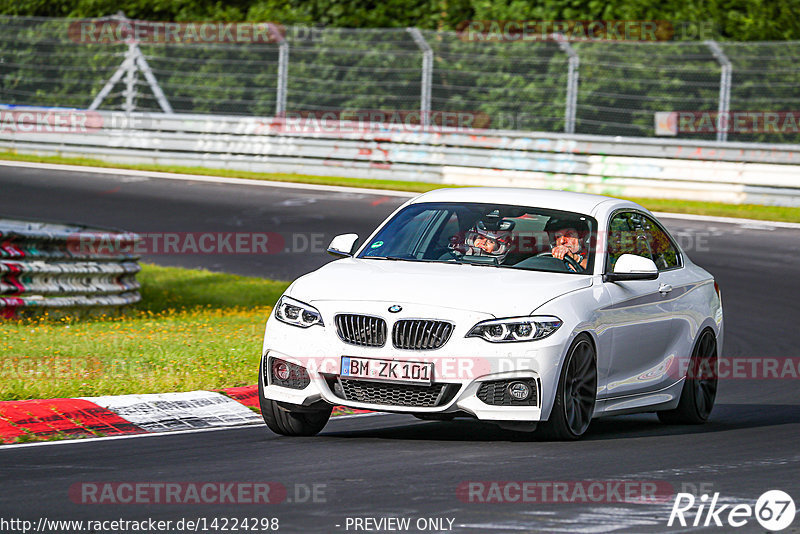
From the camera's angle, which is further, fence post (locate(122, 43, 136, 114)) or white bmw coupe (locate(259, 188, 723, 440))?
fence post (locate(122, 43, 136, 114))

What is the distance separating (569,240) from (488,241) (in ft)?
1.72

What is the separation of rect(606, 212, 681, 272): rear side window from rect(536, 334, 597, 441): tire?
0.90 metres

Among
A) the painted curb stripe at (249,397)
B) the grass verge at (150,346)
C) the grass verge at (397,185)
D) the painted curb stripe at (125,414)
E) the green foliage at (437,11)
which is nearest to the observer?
the painted curb stripe at (125,414)

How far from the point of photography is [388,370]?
27.0 feet

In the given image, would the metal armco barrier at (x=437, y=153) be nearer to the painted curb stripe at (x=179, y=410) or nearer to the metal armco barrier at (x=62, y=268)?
the metal armco barrier at (x=62, y=268)

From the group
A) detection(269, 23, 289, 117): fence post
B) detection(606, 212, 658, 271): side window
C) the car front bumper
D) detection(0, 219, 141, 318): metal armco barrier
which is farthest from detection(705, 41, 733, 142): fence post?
the car front bumper

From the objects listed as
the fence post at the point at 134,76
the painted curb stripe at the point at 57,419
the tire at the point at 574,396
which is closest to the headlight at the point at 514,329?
the tire at the point at 574,396

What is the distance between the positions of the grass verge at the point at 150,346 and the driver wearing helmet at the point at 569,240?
280 centimetres

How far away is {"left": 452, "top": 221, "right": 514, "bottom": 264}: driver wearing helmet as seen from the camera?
9.38 meters

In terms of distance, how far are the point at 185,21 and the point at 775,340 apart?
71.8 feet

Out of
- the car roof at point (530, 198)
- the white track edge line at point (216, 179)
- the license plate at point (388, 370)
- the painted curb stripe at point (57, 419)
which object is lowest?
the white track edge line at point (216, 179)

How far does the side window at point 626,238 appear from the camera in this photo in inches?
380

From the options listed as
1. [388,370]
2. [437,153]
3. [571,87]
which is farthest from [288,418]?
[571,87]

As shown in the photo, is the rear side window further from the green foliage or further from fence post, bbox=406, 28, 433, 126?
the green foliage
